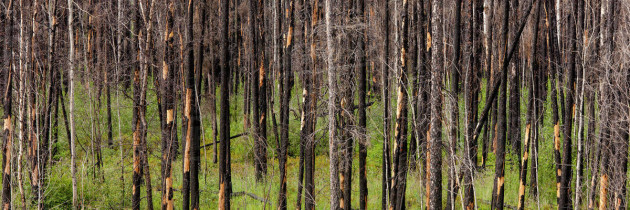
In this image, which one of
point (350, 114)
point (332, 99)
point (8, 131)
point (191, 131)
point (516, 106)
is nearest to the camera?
point (332, 99)

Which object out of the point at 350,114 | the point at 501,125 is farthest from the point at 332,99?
the point at 501,125

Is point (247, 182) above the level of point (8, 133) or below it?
below

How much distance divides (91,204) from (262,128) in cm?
533

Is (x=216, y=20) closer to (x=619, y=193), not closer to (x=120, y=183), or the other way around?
(x=120, y=183)

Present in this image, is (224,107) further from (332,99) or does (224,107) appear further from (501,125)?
(501,125)

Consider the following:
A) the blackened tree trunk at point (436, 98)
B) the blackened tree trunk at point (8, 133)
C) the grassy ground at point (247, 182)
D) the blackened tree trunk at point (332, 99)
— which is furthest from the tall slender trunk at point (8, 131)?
the blackened tree trunk at point (436, 98)

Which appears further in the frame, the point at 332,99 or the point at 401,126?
the point at 401,126

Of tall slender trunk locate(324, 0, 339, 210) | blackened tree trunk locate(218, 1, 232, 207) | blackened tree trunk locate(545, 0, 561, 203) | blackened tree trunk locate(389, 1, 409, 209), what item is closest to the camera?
tall slender trunk locate(324, 0, 339, 210)

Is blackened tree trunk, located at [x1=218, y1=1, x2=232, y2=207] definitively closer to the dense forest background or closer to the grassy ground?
the dense forest background

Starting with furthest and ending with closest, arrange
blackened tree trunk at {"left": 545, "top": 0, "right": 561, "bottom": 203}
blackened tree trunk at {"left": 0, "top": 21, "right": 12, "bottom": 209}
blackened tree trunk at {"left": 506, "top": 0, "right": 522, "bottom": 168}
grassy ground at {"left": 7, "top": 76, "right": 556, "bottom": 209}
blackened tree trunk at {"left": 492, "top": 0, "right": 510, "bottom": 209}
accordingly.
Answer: blackened tree trunk at {"left": 506, "top": 0, "right": 522, "bottom": 168}
grassy ground at {"left": 7, "top": 76, "right": 556, "bottom": 209}
blackened tree trunk at {"left": 545, "top": 0, "right": 561, "bottom": 203}
blackened tree trunk at {"left": 0, "top": 21, "right": 12, "bottom": 209}
blackened tree trunk at {"left": 492, "top": 0, "right": 510, "bottom": 209}

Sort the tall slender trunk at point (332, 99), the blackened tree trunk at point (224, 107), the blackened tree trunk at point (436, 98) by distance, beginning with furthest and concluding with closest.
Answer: the blackened tree trunk at point (224, 107) → the tall slender trunk at point (332, 99) → the blackened tree trunk at point (436, 98)

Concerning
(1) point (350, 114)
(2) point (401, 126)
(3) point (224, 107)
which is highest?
(3) point (224, 107)

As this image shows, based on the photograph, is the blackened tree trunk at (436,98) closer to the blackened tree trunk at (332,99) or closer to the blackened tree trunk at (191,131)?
the blackened tree trunk at (332,99)

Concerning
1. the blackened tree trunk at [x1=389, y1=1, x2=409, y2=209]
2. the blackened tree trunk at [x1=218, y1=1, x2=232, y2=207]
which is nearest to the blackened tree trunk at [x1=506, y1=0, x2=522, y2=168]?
the blackened tree trunk at [x1=389, y1=1, x2=409, y2=209]
